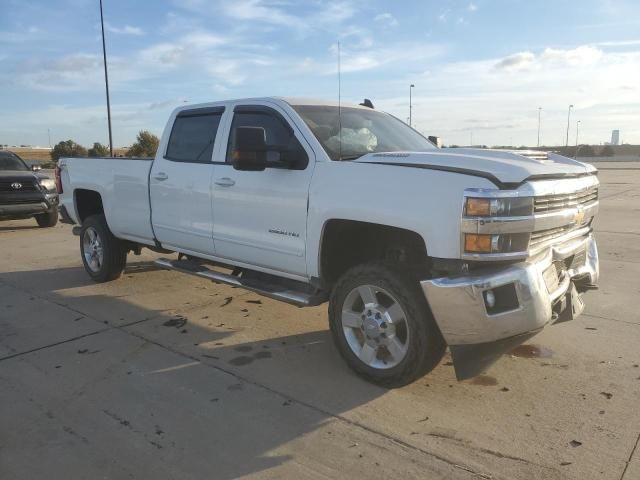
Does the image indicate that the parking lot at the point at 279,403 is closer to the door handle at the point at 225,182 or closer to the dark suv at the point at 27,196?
the door handle at the point at 225,182

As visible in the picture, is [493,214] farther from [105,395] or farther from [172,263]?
[172,263]

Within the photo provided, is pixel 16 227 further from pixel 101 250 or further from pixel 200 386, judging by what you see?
pixel 200 386

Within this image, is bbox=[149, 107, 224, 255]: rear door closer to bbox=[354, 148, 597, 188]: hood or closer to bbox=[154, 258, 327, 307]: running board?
bbox=[154, 258, 327, 307]: running board

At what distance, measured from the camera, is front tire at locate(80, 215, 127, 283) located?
6.95 m

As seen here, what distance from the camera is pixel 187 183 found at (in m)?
5.43

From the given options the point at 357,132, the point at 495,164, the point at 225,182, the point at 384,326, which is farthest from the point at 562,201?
the point at 225,182

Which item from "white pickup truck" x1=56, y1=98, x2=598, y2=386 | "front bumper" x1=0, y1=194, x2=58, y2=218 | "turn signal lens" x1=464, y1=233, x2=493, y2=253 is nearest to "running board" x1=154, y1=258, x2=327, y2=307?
"white pickup truck" x1=56, y1=98, x2=598, y2=386

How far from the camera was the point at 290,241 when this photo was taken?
4469 millimetres

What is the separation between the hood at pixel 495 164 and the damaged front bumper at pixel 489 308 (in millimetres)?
540

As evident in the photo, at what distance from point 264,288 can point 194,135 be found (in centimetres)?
188

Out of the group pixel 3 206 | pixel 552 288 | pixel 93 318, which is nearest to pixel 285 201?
pixel 552 288

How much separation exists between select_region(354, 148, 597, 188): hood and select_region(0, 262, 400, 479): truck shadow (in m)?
1.57

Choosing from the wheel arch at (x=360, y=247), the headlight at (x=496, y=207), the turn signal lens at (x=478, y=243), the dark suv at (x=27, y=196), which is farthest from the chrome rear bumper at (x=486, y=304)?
the dark suv at (x=27, y=196)

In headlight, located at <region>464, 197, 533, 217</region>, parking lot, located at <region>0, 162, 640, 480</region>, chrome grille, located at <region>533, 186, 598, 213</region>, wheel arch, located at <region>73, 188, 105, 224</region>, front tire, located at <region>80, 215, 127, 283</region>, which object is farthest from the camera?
wheel arch, located at <region>73, 188, 105, 224</region>
